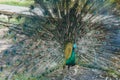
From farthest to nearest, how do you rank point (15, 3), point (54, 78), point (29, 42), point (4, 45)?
1. point (15, 3)
2. point (4, 45)
3. point (29, 42)
4. point (54, 78)

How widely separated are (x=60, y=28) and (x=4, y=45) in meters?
1.95

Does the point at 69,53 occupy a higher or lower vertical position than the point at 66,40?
lower

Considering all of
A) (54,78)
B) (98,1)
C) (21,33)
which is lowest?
(54,78)

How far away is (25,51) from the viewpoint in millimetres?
4871

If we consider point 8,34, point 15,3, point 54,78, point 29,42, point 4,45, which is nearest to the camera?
point 54,78

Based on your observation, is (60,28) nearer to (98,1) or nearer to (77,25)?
(77,25)

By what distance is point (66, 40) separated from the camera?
4.44m

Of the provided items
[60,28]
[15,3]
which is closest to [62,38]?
[60,28]

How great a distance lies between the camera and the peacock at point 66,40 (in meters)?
4.36

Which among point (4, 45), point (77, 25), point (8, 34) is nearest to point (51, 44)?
point (77, 25)

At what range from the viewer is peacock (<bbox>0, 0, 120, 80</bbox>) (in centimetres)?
436

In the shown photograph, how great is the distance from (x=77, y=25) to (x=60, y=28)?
27 centimetres

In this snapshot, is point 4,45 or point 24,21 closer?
point 24,21

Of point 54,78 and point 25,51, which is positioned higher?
point 25,51
